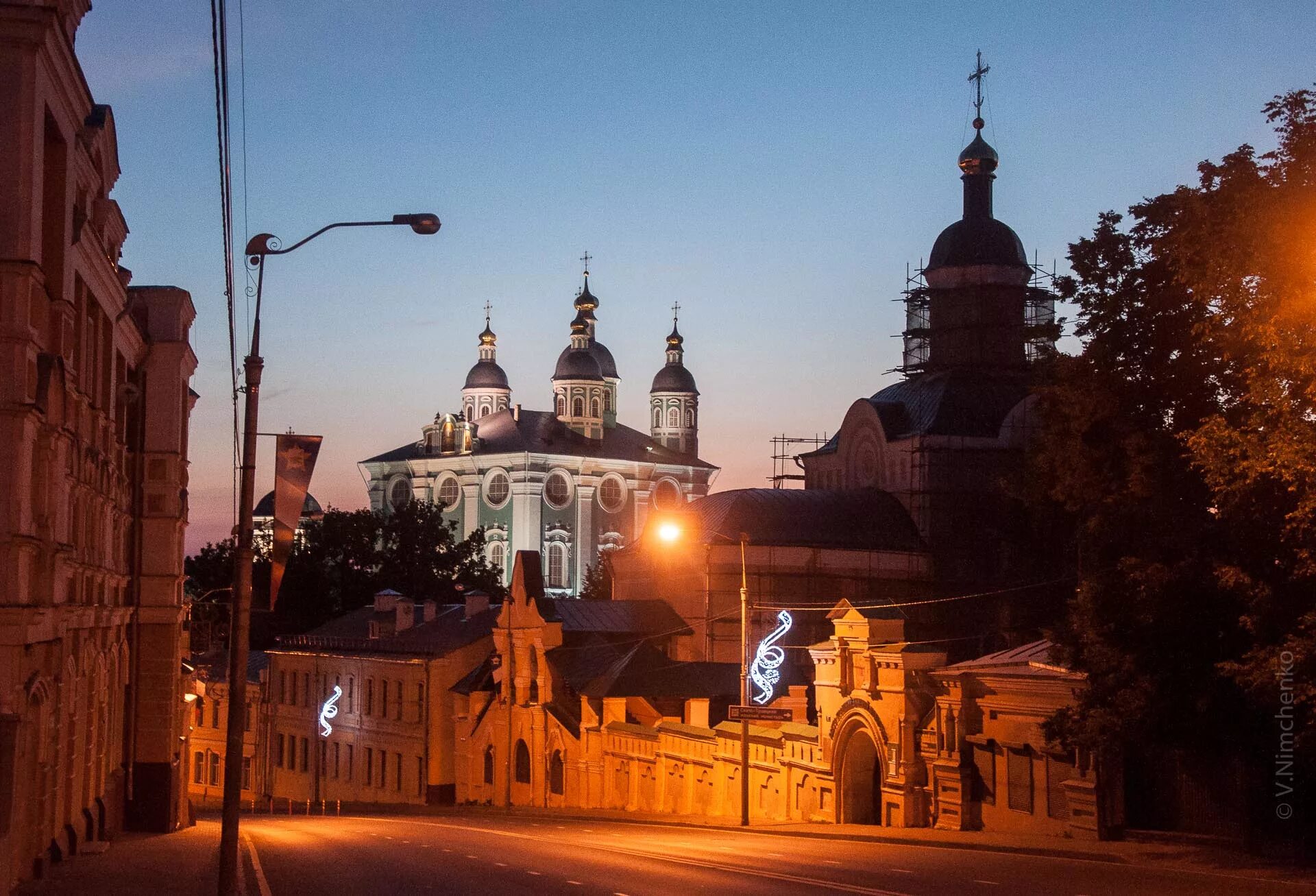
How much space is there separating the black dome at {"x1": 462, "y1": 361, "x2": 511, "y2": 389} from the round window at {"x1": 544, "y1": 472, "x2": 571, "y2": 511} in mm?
18668

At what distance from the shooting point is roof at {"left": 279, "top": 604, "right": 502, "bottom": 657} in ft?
221

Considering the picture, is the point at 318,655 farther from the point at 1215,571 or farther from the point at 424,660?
the point at 1215,571

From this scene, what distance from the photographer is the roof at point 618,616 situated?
6906cm

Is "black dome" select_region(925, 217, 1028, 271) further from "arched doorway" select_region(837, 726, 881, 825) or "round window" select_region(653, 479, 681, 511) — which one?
"round window" select_region(653, 479, 681, 511)

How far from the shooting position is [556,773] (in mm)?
55188

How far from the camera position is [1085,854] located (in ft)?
87.9

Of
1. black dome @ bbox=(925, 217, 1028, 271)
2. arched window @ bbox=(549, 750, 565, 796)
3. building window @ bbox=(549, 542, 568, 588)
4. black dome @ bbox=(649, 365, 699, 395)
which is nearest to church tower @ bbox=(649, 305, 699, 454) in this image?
black dome @ bbox=(649, 365, 699, 395)

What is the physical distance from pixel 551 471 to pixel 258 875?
112m

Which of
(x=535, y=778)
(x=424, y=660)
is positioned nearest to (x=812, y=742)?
(x=535, y=778)

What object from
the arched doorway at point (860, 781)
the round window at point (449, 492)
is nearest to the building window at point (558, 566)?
the round window at point (449, 492)

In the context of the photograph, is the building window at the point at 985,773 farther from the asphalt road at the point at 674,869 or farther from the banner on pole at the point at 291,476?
the banner on pole at the point at 291,476

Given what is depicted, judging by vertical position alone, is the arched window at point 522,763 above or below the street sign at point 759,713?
below

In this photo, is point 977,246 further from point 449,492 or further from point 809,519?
point 449,492

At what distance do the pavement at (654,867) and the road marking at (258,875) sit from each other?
51 mm
